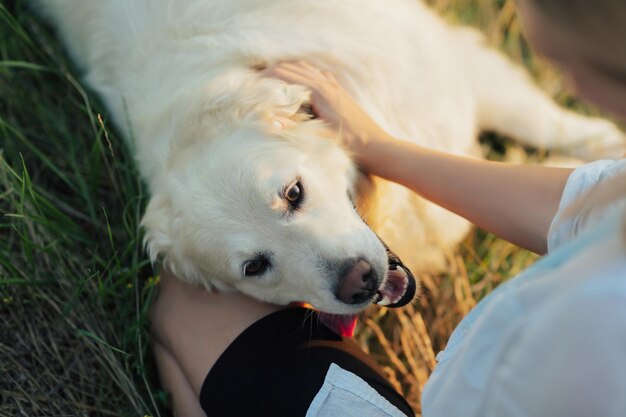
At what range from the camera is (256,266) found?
7.05 ft

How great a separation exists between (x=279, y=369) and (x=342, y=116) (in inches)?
38.0

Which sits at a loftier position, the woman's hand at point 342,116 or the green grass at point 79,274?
the woman's hand at point 342,116

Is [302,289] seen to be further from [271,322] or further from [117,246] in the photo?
[117,246]

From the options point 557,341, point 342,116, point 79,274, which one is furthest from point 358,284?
point 79,274

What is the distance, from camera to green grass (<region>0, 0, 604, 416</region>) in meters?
2.48

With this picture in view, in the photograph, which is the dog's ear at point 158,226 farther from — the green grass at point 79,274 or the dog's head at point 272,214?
the green grass at point 79,274

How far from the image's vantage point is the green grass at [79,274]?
2.48 m

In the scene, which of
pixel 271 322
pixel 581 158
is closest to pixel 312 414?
pixel 271 322

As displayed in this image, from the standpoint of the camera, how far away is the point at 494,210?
218cm

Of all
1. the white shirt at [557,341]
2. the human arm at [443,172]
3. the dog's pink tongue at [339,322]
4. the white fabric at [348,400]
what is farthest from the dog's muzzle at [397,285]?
the white shirt at [557,341]

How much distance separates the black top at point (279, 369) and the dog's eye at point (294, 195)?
42 cm

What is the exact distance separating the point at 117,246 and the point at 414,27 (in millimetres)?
1681

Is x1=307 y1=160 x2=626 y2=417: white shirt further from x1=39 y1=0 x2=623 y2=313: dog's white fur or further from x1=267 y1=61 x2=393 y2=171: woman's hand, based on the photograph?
x1=267 y1=61 x2=393 y2=171: woman's hand

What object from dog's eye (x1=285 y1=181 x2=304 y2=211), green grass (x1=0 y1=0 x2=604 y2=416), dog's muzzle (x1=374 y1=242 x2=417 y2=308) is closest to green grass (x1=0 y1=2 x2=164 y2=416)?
green grass (x1=0 y1=0 x2=604 y2=416)
